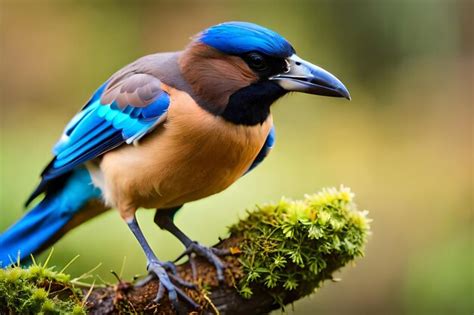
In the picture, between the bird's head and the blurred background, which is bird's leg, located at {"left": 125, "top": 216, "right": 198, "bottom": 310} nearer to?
the bird's head

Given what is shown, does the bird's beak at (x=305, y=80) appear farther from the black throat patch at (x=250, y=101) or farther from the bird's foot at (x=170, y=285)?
the bird's foot at (x=170, y=285)

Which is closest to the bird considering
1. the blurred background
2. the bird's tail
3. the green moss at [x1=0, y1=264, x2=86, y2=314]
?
the bird's tail

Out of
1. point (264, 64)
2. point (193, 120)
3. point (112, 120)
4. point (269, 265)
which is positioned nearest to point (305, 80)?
point (264, 64)

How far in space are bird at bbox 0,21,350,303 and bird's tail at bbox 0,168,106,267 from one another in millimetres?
137

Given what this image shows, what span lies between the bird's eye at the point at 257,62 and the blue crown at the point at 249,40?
0.10 ft

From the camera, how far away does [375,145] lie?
880 cm

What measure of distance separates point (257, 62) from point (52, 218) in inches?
57.3

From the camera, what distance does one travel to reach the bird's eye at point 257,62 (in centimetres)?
356

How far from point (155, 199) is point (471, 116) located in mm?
6084

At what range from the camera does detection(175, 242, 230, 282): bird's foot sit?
3486 millimetres

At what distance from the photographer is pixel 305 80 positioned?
3596 mm

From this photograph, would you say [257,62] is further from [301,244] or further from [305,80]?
[301,244]

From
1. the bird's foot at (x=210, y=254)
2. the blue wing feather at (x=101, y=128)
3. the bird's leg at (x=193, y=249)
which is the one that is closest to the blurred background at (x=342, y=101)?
the bird's leg at (x=193, y=249)

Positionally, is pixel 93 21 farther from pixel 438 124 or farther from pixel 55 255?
pixel 438 124
